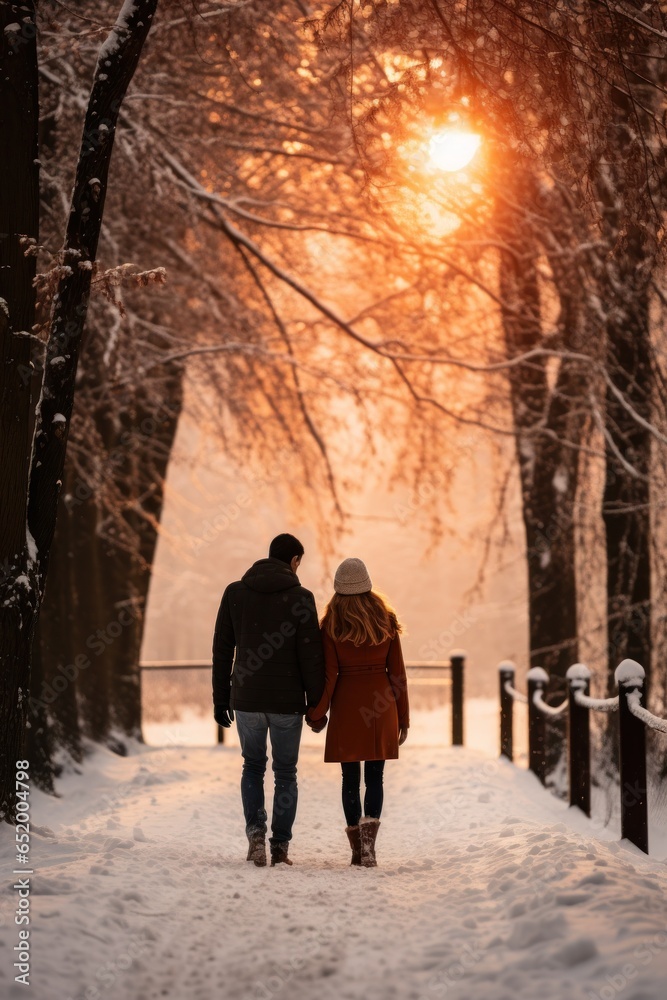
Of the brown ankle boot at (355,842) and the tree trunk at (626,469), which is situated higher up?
the tree trunk at (626,469)

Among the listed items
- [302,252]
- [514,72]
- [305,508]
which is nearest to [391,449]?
[305,508]

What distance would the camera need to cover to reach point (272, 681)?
239 inches

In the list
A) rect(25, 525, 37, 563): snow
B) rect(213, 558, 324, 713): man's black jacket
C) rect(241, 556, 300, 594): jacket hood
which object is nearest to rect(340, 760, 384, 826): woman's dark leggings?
rect(213, 558, 324, 713): man's black jacket

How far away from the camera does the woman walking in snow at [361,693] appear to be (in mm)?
6168

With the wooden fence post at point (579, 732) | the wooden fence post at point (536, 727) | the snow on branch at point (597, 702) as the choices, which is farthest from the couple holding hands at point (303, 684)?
the wooden fence post at point (536, 727)

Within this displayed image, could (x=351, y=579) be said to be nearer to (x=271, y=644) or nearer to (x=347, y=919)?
(x=271, y=644)

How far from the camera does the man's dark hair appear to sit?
6.35m

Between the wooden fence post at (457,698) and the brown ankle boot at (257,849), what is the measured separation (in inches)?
293

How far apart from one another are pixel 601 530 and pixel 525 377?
1981 millimetres

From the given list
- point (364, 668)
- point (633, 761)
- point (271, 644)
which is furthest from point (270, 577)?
point (633, 761)

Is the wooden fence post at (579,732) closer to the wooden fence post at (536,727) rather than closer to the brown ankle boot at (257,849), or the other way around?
the wooden fence post at (536,727)

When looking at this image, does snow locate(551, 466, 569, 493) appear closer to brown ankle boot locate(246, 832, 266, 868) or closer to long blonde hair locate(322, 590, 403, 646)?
long blonde hair locate(322, 590, 403, 646)

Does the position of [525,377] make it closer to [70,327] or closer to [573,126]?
[573,126]

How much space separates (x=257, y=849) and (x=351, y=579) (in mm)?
1626
